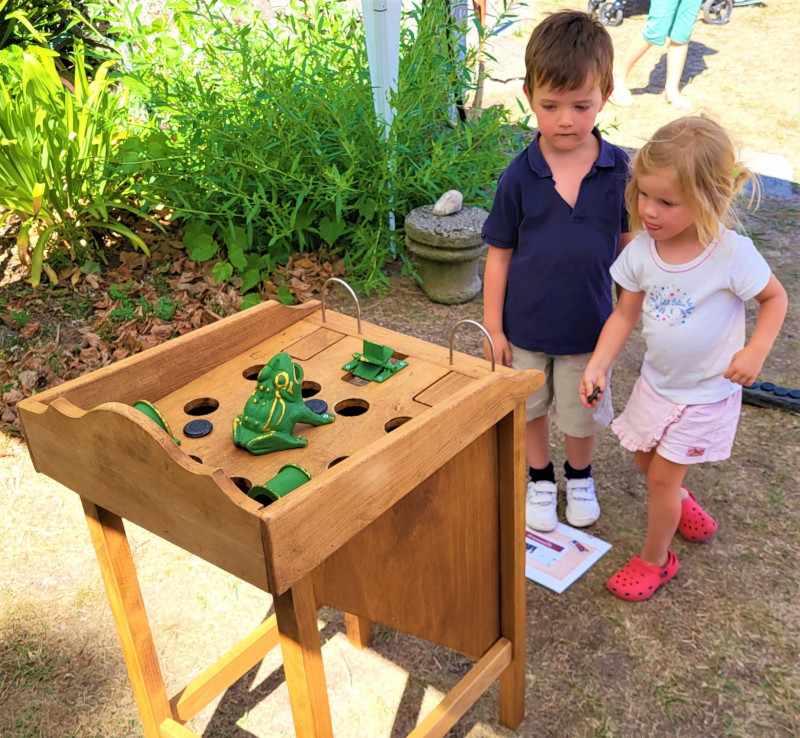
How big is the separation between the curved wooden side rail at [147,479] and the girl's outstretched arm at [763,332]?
117 centimetres

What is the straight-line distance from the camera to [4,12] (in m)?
4.67

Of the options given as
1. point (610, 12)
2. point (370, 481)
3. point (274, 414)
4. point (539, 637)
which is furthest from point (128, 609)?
point (610, 12)

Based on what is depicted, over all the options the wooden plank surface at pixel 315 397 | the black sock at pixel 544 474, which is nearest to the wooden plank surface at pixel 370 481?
the wooden plank surface at pixel 315 397

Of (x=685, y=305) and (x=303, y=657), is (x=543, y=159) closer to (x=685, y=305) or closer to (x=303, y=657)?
(x=685, y=305)

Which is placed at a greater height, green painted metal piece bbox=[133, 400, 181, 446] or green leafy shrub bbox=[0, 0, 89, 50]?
green leafy shrub bbox=[0, 0, 89, 50]

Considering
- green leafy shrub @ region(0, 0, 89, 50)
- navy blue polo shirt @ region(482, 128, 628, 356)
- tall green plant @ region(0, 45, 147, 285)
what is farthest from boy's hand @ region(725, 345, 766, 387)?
green leafy shrub @ region(0, 0, 89, 50)

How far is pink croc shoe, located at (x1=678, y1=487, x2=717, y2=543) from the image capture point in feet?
8.09

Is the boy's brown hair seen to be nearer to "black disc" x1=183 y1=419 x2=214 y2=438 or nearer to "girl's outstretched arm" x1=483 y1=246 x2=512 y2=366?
"girl's outstretched arm" x1=483 y1=246 x2=512 y2=366

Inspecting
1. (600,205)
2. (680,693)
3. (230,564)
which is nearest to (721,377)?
(600,205)

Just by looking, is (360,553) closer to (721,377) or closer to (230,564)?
(230,564)

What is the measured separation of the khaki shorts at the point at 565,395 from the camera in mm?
2262

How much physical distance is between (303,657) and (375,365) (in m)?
0.59

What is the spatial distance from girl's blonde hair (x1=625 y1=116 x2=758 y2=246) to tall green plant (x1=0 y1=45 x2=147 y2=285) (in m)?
2.91

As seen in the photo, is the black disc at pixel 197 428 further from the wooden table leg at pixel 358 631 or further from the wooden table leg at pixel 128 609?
the wooden table leg at pixel 358 631
